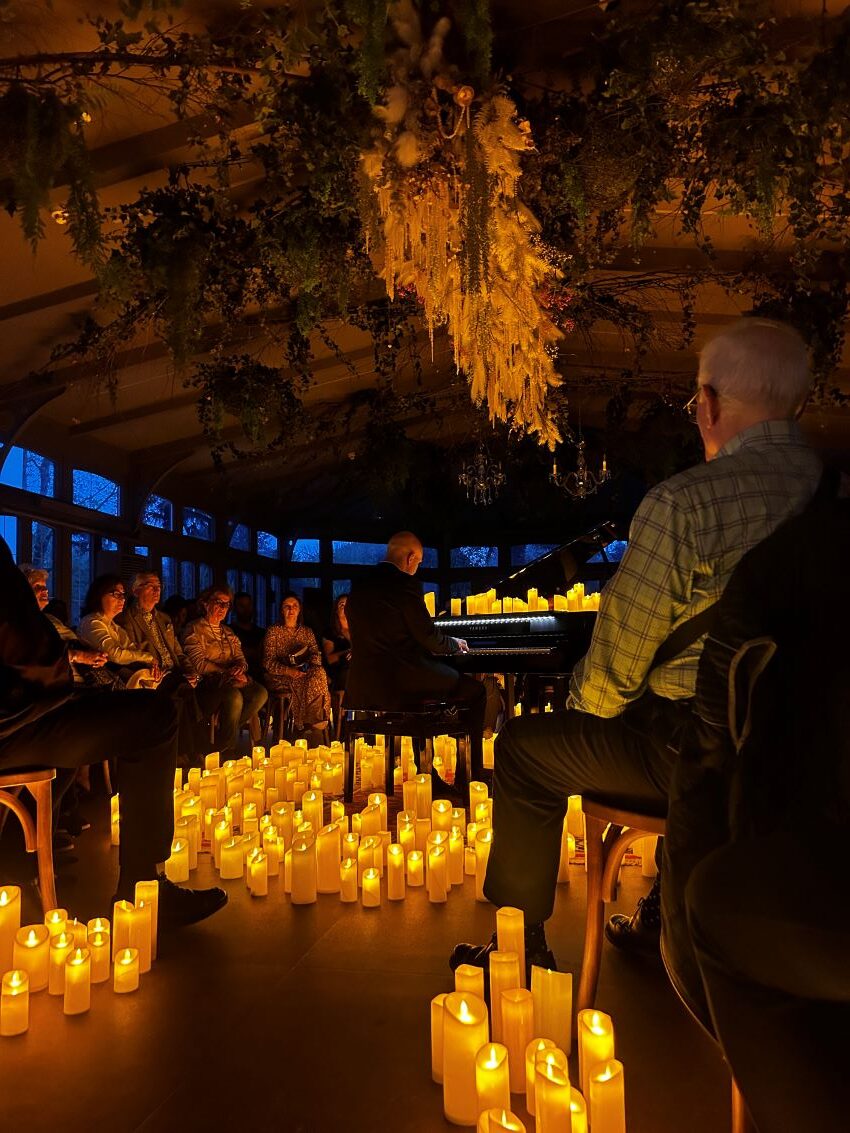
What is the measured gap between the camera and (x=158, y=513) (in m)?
11.6

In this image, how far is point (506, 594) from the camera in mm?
5621

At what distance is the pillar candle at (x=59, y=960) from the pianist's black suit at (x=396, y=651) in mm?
2318

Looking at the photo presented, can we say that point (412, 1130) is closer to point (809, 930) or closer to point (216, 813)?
point (809, 930)

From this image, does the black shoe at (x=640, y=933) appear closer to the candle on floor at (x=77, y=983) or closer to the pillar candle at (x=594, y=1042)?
the pillar candle at (x=594, y=1042)

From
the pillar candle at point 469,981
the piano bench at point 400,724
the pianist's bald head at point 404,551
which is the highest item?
the pianist's bald head at point 404,551

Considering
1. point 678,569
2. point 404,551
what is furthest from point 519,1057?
point 404,551

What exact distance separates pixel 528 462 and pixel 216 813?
820cm

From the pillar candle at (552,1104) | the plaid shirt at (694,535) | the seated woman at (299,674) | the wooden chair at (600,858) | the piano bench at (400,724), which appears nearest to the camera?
the pillar candle at (552,1104)

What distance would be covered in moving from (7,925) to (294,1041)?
871mm

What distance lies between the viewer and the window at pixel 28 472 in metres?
8.30

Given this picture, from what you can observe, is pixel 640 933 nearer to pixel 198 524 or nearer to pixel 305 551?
pixel 198 524

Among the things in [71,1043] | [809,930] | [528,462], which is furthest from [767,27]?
[528,462]

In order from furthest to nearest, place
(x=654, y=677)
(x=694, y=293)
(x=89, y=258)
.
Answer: (x=694, y=293), (x=89, y=258), (x=654, y=677)

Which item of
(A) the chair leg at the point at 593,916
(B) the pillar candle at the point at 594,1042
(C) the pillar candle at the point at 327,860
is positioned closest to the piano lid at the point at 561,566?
(C) the pillar candle at the point at 327,860
